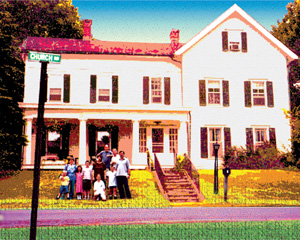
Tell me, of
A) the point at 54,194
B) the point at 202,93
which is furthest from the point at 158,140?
the point at 54,194

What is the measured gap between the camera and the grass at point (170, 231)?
739cm

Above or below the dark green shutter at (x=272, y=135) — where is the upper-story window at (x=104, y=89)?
above

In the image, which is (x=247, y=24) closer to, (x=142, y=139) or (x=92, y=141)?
(x=142, y=139)

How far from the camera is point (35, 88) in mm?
20891

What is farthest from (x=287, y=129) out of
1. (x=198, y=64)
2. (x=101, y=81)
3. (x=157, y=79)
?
(x=101, y=81)

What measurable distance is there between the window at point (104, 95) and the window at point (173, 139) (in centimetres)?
469

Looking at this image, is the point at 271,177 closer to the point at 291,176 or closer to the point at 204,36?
the point at 291,176

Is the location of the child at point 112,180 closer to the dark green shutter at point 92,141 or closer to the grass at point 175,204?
the grass at point 175,204

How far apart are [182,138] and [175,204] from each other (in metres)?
8.10

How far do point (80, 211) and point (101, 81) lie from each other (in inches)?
494

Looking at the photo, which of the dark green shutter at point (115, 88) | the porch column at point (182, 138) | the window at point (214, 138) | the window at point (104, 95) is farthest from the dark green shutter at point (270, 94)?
the window at point (104, 95)

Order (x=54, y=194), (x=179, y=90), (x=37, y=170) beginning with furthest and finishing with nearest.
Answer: (x=179, y=90) → (x=54, y=194) → (x=37, y=170)

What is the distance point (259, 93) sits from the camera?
22.1m

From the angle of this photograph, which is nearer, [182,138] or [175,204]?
[175,204]
